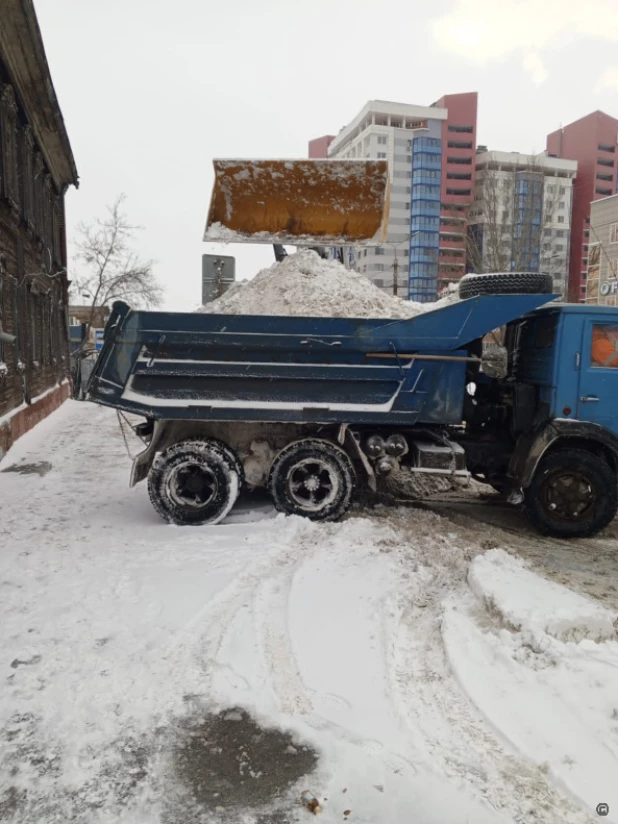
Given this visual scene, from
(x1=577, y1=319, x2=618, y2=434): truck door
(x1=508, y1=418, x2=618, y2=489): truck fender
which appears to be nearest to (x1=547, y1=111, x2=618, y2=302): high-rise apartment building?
(x1=577, y1=319, x2=618, y2=434): truck door

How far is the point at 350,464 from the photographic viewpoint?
626 cm

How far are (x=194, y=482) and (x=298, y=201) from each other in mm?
3859

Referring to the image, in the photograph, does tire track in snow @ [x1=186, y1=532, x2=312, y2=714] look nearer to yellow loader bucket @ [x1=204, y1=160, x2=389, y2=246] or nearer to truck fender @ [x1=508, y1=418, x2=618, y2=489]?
truck fender @ [x1=508, y1=418, x2=618, y2=489]

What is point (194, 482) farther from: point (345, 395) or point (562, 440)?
point (562, 440)

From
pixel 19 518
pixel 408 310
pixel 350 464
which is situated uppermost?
pixel 408 310

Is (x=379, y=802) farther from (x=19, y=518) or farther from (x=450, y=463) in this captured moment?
(x=19, y=518)

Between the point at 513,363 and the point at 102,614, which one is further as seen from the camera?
the point at 513,363

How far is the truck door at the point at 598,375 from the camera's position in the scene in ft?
20.2

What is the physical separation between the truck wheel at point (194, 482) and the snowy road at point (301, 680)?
0.45 metres

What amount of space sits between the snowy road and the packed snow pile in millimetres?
2874

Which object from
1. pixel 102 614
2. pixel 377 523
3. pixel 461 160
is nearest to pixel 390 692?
pixel 102 614

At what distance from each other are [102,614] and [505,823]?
2786mm

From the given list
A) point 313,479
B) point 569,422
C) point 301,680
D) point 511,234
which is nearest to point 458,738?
point 301,680

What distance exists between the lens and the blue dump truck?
6039 mm
